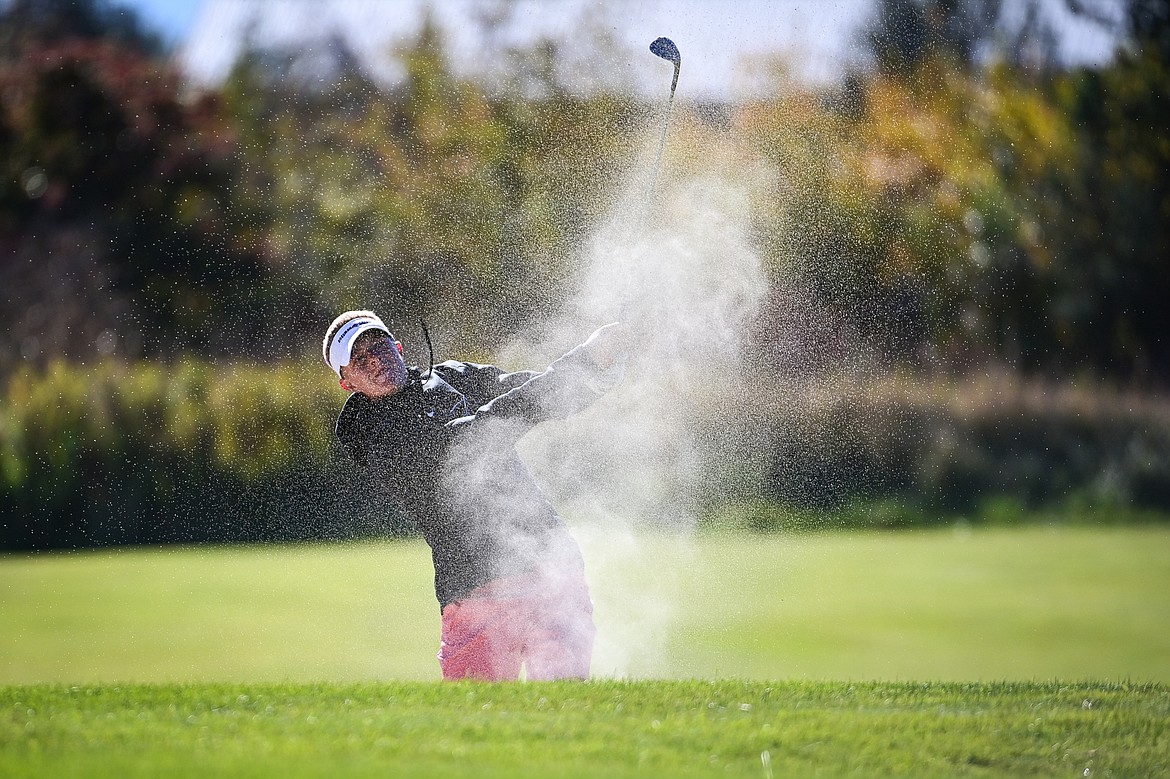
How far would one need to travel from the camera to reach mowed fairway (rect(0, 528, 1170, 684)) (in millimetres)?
7145

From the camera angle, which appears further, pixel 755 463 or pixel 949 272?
pixel 949 272

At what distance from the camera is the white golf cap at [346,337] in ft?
15.1

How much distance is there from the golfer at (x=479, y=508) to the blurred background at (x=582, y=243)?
6.56 m

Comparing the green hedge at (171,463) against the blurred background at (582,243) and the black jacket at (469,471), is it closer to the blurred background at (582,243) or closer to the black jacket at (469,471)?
the blurred background at (582,243)

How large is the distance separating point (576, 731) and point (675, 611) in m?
4.97

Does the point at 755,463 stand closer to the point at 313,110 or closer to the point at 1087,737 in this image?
the point at 313,110

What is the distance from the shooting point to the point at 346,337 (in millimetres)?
4617

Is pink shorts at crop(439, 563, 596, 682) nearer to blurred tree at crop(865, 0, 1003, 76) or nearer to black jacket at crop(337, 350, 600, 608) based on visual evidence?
black jacket at crop(337, 350, 600, 608)

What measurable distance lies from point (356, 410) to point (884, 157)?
13.7 m

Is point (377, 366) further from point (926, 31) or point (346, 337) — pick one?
point (926, 31)

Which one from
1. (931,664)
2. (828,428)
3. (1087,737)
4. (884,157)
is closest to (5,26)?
(884,157)

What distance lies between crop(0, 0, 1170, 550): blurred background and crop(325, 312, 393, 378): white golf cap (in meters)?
6.51

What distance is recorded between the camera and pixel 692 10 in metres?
10.8

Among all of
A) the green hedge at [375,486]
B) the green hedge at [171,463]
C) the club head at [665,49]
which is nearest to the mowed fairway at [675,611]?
the green hedge at [171,463]
